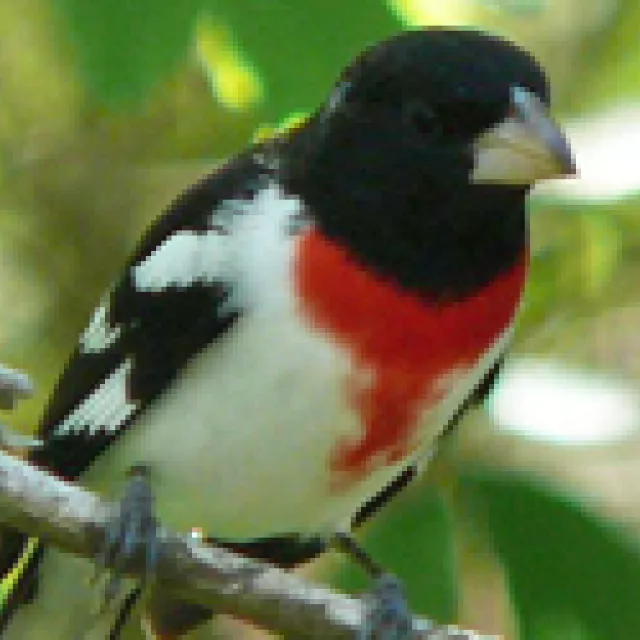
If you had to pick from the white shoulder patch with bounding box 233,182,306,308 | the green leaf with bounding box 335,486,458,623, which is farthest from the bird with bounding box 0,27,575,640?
the green leaf with bounding box 335,486,458,623

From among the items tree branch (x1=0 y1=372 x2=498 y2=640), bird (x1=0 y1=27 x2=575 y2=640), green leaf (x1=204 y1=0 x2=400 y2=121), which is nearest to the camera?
tree branch (x1=0 y1=372 x2=498 y2=640)

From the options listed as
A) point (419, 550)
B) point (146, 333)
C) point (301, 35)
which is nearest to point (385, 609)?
point (419, 550)

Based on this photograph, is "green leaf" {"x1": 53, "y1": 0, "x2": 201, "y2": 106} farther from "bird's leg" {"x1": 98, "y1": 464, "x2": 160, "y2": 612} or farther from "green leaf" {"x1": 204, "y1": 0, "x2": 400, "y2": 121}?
"bird's leg" {"x1": 98, "y1": 464, "x2": 160, "y2": 612}

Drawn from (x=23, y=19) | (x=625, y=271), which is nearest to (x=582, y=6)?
(x=625, y=271)

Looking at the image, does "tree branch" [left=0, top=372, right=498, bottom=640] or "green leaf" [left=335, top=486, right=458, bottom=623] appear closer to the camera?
"tree branch" [left=0, top=372, right=498, bottom=640]

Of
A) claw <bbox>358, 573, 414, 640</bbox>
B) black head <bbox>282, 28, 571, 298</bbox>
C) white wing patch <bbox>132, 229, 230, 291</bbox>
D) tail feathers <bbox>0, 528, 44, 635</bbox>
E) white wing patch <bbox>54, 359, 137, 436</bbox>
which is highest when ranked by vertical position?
black head <bbox>282, 28, 571, 298</bbox>

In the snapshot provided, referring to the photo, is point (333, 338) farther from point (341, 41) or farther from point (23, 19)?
point (23, 19)

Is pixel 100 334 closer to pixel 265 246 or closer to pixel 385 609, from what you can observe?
pixel 265 246
